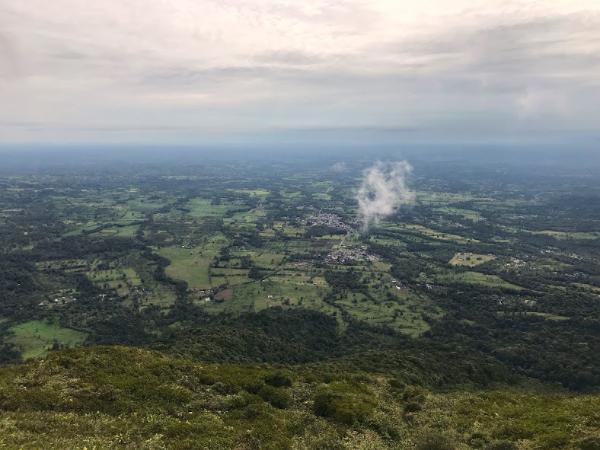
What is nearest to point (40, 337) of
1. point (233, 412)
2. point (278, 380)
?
point (278, 380)

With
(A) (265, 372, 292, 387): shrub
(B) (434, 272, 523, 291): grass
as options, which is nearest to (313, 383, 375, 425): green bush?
(A) (265, 372, 292, 387): shrub

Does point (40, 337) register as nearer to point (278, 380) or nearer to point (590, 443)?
point (278, 380)

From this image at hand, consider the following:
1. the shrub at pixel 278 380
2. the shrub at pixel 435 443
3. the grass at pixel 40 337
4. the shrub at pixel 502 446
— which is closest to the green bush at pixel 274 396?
the shrub at pixel 278 380

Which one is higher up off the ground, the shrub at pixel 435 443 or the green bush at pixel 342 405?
the shrub at pixel 435 443

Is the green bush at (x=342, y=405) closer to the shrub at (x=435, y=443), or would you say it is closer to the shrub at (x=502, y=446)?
the shrub at (x=435, y=443)

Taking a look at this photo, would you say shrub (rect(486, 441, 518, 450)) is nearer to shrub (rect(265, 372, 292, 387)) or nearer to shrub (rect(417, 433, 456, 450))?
shrub (rect(417, 433, 456, 450))

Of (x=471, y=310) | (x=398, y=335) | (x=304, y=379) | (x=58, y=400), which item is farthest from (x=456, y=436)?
(x=471, y=310)
